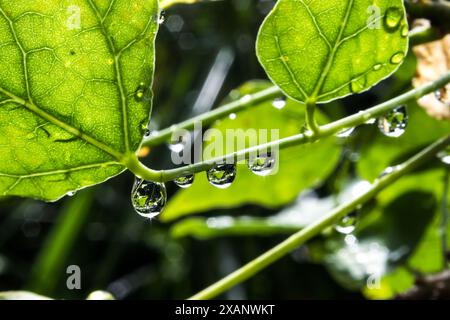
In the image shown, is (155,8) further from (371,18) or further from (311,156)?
(311,156)

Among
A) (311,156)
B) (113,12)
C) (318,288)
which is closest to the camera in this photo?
(113,12)

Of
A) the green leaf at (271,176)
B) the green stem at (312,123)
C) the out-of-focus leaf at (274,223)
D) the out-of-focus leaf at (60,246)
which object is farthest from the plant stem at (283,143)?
the out-of-focus leaf at (60,246)

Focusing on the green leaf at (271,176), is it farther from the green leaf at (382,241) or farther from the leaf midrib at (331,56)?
the leaf midrib at (331,56)

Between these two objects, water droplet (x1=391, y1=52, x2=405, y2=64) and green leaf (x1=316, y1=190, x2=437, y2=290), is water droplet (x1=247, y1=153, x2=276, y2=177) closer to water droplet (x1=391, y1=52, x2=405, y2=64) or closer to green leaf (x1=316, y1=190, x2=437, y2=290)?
water droplet (x1=391, y1=52, x2=405, y2=64)

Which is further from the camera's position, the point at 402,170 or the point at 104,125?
the point at 402,170

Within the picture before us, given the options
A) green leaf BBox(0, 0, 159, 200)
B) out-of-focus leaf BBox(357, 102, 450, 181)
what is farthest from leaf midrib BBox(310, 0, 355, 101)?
out-of-focus leaf BBox(357, 102, 450, 181)

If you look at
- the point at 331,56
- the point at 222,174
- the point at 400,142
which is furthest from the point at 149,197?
the point at 400,142

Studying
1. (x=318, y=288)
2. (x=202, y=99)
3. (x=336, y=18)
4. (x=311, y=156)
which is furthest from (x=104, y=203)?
(x=336, y=18)

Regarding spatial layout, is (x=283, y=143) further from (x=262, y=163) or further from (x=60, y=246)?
(x=60, y=246)
